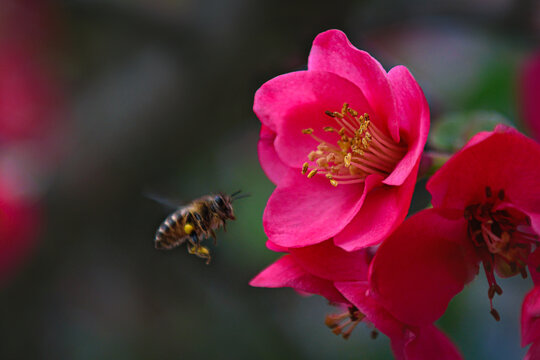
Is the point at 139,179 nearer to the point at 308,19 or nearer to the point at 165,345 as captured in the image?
the point at 308,19

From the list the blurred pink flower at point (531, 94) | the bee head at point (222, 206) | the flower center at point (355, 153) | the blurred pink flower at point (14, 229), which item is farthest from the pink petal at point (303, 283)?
the blurred pink flower at point (14, 229)

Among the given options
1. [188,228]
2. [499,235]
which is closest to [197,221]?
[188,228]

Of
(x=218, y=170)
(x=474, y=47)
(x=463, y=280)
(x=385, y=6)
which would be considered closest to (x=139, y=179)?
(x=218, y=170)

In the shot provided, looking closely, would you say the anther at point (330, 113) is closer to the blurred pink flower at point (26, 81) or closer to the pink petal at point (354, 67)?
the pink petal at point (354, 67)

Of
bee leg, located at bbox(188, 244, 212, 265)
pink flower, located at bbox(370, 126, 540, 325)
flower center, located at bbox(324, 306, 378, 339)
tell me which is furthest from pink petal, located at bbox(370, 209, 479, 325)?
bee leg, located at bbox(188, 244, 212, 265)

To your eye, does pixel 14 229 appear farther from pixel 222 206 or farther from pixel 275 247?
pixel 275 247
